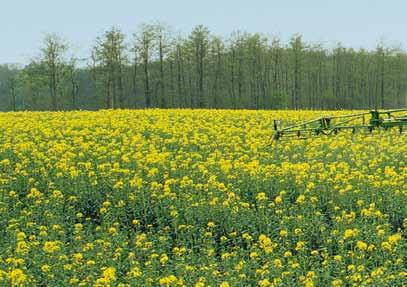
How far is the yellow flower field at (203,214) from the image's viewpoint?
807 cm

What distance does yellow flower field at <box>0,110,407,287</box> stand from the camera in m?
8.07

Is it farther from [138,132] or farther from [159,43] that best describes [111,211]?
[159,43]

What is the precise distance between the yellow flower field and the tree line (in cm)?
3828

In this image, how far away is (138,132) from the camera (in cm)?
1861

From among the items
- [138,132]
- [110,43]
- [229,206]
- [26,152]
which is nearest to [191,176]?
[229,206]

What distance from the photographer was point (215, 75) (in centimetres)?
5981

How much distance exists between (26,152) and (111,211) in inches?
186

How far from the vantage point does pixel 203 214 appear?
10.5m

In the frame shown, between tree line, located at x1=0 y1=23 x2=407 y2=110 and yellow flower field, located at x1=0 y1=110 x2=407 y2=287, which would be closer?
yellow flower field, located at x1=0 y1=110 x2=407 y2=287

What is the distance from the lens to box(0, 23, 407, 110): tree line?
55438 millimetres

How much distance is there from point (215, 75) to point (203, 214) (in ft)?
164

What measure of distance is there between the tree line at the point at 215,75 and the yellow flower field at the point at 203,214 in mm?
38284

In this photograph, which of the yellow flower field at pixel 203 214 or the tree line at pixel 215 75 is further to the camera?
the tree line at pixel 215 75

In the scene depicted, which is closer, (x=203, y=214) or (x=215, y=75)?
(x=203, y=214)
